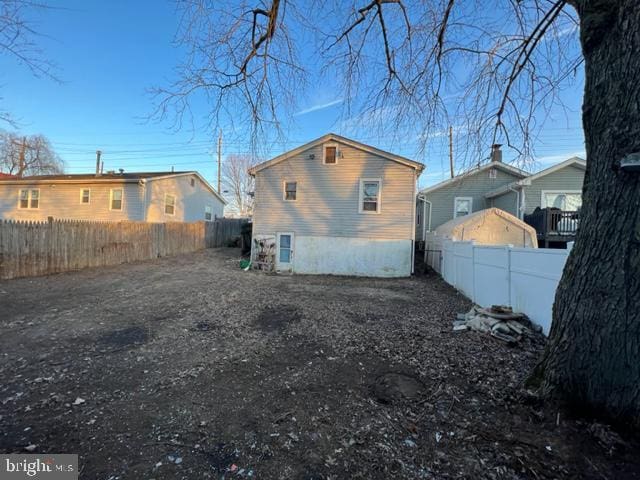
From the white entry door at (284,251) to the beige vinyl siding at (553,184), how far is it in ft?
38.4

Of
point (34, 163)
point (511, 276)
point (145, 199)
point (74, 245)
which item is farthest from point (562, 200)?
point (34, 163)

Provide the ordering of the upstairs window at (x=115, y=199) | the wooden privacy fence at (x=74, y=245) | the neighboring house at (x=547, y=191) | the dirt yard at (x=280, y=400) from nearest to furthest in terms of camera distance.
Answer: the dirt yard at (x=280, y=400) < the wooden privacy fence at (x=74, y=245) < the neighboring house at (x=547, y=191) < the upstairs window at (x=115, y=199)

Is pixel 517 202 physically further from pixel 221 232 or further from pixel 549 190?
pixel 221 232

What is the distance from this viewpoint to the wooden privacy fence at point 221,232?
677 inches

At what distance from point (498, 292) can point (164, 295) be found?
23.7 ft

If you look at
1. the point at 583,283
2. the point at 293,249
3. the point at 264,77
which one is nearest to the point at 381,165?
the point at 293,249

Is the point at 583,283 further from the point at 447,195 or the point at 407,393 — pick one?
the point at 447,195

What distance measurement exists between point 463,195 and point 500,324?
12.6 meters

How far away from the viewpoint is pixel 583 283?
2035 mm

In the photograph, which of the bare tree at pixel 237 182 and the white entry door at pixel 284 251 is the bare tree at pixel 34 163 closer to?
the bare tree at pixel 237 182

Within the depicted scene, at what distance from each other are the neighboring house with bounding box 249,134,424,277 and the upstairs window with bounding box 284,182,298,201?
1.6 inches

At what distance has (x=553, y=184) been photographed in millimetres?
13312

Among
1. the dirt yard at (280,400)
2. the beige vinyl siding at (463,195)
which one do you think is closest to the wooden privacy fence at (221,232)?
the beige vinyl siding at (463,195)

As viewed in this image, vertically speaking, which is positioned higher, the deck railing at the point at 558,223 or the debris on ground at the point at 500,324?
the deck railing at the point at 558,223
